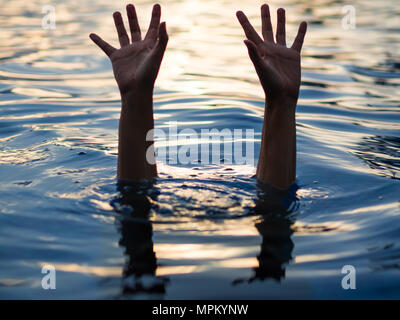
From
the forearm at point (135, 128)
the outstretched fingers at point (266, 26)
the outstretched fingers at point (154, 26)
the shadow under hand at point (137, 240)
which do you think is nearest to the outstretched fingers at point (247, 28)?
the outstretched fingers at point (266, 26)

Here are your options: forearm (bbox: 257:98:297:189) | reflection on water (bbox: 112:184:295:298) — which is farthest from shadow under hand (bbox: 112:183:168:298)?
forearm (bbox: 257:98:297:189)

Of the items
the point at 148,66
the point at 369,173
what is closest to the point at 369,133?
the point at 369,173

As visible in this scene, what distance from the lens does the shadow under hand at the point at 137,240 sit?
247 centimetres

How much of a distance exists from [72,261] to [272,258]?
103 centimetres

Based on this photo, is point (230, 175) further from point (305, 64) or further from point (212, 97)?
point (305, 64)

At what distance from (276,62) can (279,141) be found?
0.52 m

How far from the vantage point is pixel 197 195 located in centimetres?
346

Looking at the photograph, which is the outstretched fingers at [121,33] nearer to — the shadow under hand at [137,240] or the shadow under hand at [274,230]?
the shadow under hand at [137,240]

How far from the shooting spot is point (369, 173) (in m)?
4.04

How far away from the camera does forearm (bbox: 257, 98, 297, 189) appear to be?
3.38 metres

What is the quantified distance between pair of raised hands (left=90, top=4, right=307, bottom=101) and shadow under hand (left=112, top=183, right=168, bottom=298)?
0.66m

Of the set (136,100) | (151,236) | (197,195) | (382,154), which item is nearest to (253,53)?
(136,100)

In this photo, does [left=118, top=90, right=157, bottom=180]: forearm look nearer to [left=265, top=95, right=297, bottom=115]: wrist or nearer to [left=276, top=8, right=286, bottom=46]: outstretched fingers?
[left=265, top=95, right=297, bottom=115]: wrist

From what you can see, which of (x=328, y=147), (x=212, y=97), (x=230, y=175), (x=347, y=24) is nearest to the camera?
(x=230, y=175)
